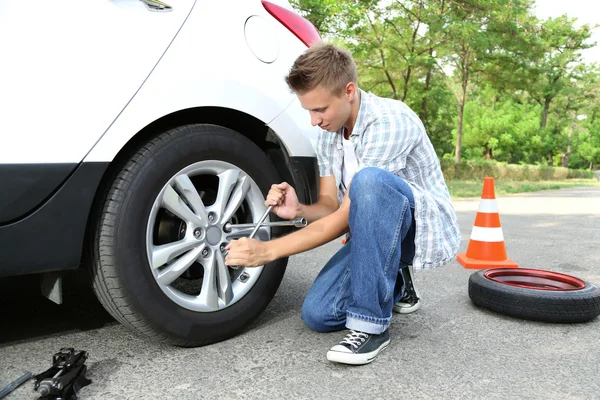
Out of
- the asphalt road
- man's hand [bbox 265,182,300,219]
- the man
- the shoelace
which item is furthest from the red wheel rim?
man's hand [bbox 265,182,300,219]

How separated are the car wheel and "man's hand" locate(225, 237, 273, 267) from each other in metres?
0.23

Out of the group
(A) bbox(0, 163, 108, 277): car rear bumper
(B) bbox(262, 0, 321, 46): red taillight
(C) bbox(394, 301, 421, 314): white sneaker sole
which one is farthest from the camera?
(C) bbox(394, 301, 421, 314): white sneaker sole

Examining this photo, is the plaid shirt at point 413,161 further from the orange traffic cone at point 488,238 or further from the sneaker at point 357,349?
the orange traffic cone at point 488,238

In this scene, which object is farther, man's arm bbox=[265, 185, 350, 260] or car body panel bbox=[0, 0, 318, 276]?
man's arm bbox=[265, 185, 350, 260]

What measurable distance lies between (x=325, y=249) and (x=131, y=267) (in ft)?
8.65

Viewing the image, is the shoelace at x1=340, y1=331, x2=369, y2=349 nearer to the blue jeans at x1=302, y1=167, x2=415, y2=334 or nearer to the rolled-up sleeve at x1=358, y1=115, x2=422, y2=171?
the blue jeans at x1=302, y1=167, x2=415, y2=334

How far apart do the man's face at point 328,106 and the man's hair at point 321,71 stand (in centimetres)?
2

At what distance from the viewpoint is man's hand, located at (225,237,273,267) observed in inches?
70.9

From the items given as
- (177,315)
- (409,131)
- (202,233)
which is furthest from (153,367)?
(409,131)

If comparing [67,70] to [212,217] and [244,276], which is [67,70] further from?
[244,276]

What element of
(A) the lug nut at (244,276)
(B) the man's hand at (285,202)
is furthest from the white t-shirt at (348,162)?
(A) the lug nut at (244,276)

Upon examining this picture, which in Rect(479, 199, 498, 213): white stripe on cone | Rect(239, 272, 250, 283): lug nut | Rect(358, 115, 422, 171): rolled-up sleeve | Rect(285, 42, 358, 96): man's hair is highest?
Rect(285, 42, 358, 96): man's hair

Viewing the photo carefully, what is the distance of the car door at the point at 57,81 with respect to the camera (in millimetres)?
1601

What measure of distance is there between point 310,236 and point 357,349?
17.3 inches
